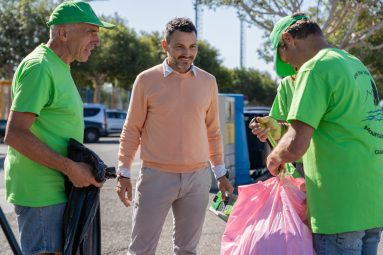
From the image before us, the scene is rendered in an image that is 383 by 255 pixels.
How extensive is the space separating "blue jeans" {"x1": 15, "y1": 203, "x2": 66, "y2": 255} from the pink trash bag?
33.4 inches

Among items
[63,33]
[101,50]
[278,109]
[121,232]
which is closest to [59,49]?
[63,33]

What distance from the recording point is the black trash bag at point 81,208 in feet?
9.60

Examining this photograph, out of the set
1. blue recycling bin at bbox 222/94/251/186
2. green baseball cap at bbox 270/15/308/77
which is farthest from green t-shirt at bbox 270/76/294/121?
blue recycling bin at bbox 222/94/251/186

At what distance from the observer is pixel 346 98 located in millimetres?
2688

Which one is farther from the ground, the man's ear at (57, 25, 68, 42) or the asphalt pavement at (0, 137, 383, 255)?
the man's ear at (57, 25, 68, 42)

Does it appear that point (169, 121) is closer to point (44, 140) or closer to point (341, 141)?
point (44, 140)

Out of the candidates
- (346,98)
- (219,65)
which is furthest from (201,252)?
(219,65)

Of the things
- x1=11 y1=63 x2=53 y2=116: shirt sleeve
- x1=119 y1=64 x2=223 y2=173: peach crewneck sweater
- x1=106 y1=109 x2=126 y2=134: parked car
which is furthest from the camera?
x1=106 y1=109 x2=126 y2=134: parked car

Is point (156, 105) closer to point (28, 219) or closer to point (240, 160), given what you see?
point (28, 219)

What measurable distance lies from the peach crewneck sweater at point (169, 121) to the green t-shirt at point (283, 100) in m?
0.45

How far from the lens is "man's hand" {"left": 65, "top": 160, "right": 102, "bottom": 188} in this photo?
2.88 meters

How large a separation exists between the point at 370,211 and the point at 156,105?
4.96ft

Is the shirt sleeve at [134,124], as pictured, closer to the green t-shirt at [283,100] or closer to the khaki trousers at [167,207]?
the khaki trousers at [167,207]

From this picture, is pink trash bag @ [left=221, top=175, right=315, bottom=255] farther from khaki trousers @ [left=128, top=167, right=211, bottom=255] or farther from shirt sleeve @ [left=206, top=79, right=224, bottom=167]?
shirt sleeve @ [left=206, top=79, right=224, bottom=167]
